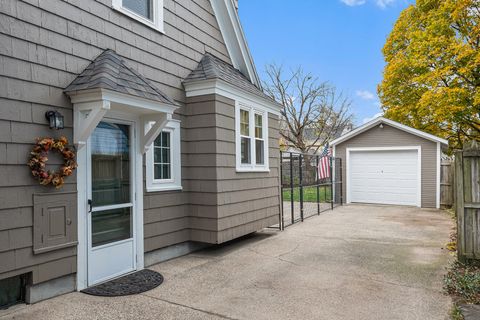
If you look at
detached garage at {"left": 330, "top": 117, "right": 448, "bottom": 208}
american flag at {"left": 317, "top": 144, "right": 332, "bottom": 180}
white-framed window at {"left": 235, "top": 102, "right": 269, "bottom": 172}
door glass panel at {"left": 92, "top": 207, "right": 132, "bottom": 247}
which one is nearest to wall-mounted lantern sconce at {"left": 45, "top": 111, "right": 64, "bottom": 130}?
door glass panel at {"left": 92, "top": 207, "right": 132, "bottom": 247}

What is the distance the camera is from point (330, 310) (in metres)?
3.56

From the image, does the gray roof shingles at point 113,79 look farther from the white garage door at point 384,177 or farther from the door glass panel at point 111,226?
the white garage door at point 384,177

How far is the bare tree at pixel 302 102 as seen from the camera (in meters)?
24.1

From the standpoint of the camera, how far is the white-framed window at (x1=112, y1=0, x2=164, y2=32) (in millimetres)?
4930

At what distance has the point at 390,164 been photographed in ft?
43.2

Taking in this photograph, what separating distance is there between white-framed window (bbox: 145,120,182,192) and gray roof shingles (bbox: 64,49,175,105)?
0.90m

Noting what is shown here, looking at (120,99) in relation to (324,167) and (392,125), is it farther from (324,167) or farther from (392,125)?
Result: (392,125)

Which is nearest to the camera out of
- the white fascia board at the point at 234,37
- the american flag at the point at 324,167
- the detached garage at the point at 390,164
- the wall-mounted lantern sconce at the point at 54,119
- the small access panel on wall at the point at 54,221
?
the small access panel on wall at the point at 54,221

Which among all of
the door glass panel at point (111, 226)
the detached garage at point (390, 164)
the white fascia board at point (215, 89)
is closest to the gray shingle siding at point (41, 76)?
the door glass panel at point (111, 226)

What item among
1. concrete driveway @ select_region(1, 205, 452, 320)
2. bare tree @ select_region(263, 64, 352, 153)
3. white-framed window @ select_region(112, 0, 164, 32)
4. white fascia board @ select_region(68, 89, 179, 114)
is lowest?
concrete driveway @ select_region(1, 205, 452, 320)

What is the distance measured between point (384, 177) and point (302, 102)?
12048 millimetres

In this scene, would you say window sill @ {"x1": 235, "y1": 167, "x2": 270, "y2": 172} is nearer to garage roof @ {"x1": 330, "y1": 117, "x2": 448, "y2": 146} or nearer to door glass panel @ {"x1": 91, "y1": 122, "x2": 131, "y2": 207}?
door glass panel @ {"x1": 91, "y1": 122, "x2": 131, "y2": 207}

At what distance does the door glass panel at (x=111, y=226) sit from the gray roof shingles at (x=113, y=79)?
154 centimetres

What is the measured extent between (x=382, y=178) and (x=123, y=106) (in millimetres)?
11420
